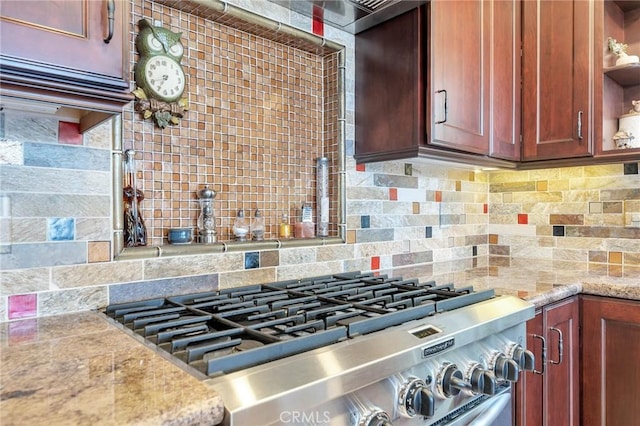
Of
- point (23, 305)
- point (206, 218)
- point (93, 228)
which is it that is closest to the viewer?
point (23, 305)

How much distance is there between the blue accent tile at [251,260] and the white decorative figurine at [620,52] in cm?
180

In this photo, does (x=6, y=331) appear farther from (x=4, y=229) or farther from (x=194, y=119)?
(x=194, y=119)

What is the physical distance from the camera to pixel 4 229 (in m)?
1.00

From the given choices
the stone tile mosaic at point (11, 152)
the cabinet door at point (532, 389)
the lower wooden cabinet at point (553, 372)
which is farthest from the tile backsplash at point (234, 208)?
the cabinet door at point (532, 389)

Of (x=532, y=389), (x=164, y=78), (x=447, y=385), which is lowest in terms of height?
(x=532, y=389)

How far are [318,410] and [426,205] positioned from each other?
156cm

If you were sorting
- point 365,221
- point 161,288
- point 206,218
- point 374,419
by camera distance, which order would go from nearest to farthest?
point 374,419 → point 161,288 → point 206,218 → point 365,221

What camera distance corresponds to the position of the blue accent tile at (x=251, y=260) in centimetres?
146

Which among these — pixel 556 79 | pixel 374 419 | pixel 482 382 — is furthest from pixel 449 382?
pixel 556 79

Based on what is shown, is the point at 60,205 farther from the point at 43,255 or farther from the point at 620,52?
the point at 620,52

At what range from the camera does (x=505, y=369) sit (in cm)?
111

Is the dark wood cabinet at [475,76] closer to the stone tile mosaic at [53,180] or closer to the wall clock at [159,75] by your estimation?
the wall clock at [159,75]

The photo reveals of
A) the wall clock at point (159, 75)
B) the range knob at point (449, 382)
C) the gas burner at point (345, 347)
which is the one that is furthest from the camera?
the wall clock at point (159, 75)

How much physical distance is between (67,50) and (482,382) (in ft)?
3.77
